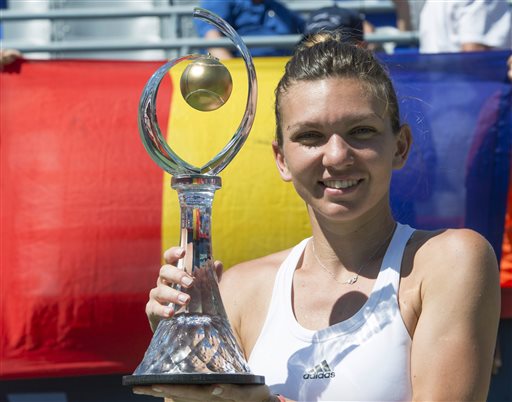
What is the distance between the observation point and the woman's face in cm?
149

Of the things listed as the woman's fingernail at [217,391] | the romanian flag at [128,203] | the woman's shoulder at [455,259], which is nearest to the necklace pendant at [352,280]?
the woman's shoulder at [455,259]

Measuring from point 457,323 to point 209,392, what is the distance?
409 mm

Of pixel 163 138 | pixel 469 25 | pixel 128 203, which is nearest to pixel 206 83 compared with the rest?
pixel 163 138

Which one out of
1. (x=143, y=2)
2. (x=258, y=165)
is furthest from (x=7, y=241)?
(x=143, y=2)

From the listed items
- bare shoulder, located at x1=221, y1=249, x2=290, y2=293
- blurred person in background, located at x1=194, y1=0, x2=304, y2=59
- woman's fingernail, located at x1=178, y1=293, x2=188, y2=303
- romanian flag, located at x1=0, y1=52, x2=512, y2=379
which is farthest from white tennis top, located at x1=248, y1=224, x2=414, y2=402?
blurred person in background, located at x1=194, y1=0, x2=304, y2=59

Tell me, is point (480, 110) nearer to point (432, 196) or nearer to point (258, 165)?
point (432, 196)

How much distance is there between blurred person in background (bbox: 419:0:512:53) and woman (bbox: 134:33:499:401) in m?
1.62

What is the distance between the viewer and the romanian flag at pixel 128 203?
8.09ft

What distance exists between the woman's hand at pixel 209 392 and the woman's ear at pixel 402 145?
1.63ft

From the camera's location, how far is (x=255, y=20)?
141 inches

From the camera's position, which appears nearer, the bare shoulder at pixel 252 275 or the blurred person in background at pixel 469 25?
the bare shoulder at pixel 252 275

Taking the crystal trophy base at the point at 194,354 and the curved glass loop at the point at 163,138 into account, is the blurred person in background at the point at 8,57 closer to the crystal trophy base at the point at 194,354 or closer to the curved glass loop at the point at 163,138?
the curved glass loop at the point at 163,138

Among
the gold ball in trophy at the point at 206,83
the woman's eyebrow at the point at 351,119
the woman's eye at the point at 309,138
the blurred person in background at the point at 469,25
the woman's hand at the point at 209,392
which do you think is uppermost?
the blurred person in background at the point at 469,25

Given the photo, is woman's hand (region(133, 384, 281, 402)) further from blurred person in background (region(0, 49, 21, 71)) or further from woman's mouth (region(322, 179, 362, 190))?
blurred person in background (region(0, 49, 21, 71))
